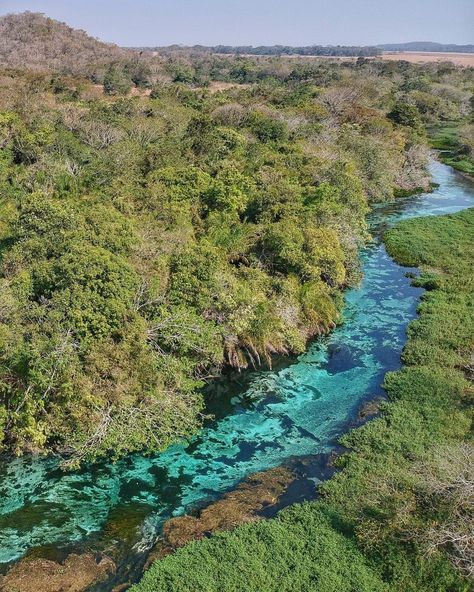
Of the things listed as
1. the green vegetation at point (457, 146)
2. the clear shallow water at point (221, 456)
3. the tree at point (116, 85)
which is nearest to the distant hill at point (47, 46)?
the tree at point (116, 85)

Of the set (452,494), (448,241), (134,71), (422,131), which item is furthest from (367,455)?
(134,71)

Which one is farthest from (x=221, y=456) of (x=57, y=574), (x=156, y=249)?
(x=156, y=249)

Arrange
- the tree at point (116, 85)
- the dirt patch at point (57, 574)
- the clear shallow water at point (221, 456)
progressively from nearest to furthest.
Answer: the dirt patch at point (57, 574) < the clear shallow water at point (221, 456) < the tree at point (116, 85)

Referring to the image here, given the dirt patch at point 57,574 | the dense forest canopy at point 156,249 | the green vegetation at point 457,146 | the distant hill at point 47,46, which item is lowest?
the dirt patch at point 57,574

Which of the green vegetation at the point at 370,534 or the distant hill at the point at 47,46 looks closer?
the green vegetation at the point at 370,534

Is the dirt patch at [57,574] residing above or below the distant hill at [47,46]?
below

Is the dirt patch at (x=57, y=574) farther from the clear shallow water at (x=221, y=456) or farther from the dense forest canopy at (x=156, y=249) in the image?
the dense forest canopy at (x=156, y=249)

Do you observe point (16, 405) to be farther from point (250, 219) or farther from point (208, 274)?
point (250, 219)

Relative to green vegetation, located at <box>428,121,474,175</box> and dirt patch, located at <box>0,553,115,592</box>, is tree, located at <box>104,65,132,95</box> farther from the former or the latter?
dirt patch, located at <box>0,553,115,592</box>
